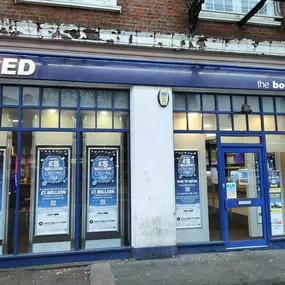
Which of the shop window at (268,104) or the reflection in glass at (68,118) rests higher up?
the shop window at (268,104)

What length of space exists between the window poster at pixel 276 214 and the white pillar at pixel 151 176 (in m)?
2.42

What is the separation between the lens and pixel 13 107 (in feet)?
19.3

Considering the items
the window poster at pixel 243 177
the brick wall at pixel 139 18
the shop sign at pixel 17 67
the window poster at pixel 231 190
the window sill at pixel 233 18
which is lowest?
the window poster at pixel 231 190

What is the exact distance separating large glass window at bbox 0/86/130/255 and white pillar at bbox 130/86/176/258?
0.98 feet

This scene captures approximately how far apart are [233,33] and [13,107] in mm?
4901

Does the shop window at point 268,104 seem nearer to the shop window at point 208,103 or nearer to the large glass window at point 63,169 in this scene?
the shop window at point 208,103

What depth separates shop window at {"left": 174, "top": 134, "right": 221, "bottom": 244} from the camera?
256 inches

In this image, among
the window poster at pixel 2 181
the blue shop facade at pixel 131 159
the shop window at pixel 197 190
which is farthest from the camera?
the shop window at pixel 197 190

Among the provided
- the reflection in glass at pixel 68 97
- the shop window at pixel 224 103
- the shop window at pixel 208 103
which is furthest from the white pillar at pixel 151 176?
the shop window at pixel 224 103

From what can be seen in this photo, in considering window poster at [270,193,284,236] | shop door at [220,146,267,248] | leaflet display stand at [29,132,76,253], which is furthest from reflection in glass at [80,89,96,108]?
window poster at [270,193,284,236]

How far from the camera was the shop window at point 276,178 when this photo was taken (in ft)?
22.7

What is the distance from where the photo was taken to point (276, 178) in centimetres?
710

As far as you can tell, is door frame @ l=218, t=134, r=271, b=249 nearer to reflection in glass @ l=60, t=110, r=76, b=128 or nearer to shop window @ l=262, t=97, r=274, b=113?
shop window @ l=262, t=97, r=274, b=113

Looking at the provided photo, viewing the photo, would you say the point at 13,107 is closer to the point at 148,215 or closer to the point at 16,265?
the point at 16,265
